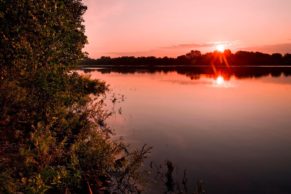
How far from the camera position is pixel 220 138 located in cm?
2809

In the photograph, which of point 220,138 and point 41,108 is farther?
point 220,138

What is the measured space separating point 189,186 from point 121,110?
25591mm

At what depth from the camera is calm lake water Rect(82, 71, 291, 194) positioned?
62.7ft

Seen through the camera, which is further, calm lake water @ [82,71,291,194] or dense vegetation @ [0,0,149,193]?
calm lake water @ [82,71,291,194]

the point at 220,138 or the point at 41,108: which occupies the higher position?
the point at 41,108

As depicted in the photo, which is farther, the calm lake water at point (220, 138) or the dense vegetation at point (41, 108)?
the calm lake water at point (220, 138)

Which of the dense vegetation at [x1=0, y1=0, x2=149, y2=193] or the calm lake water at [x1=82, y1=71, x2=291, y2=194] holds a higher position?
the dense vegetation at [x1=0, y1=0, x2=149, y2=193]

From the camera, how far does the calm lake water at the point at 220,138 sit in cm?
1911

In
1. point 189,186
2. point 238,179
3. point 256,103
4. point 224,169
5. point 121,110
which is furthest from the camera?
point 256,103

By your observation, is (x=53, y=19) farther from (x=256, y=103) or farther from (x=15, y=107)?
(x=256, y=103)

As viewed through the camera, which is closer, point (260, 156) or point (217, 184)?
point (217, 184)

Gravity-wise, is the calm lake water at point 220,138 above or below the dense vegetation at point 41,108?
below

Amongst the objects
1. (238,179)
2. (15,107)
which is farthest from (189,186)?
(15,107)

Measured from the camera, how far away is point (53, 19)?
16719 millimetres
